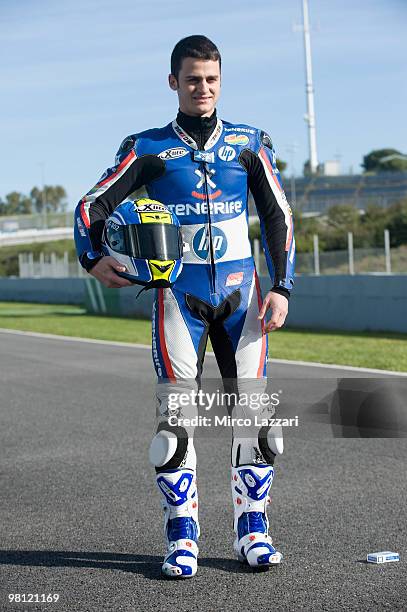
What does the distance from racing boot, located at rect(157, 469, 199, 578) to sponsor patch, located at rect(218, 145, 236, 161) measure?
4.38 ft

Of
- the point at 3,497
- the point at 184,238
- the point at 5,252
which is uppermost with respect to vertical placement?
the point at 5,252

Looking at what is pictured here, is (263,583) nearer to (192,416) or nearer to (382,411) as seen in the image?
(192,416)

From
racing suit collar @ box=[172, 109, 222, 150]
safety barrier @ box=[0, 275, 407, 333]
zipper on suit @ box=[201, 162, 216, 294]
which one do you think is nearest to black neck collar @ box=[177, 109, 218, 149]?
racing suit collar @ box=[172, 109, 222, 150]

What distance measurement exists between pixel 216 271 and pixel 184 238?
0.20m

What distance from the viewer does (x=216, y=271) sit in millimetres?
4621

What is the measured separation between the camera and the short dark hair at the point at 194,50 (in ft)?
15.3

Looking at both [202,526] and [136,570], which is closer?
[136,570]

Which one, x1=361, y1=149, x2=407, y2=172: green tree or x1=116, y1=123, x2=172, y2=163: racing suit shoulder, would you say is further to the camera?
x1=361, y1=149, x2=407, y2=172: green tree

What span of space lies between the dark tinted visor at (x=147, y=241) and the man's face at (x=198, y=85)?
586mm

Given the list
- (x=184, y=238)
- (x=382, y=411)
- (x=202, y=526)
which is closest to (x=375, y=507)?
(x=202, y=526)

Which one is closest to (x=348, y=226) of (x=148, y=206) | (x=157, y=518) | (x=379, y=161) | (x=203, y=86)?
(x=157, y=518)

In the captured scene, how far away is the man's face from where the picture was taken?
184 inches

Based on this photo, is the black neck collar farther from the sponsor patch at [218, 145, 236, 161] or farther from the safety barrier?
the safety barrier

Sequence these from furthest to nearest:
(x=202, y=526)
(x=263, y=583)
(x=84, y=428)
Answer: (x=84, y=428) → (x=202, y=526) → (x=263, y=583)
